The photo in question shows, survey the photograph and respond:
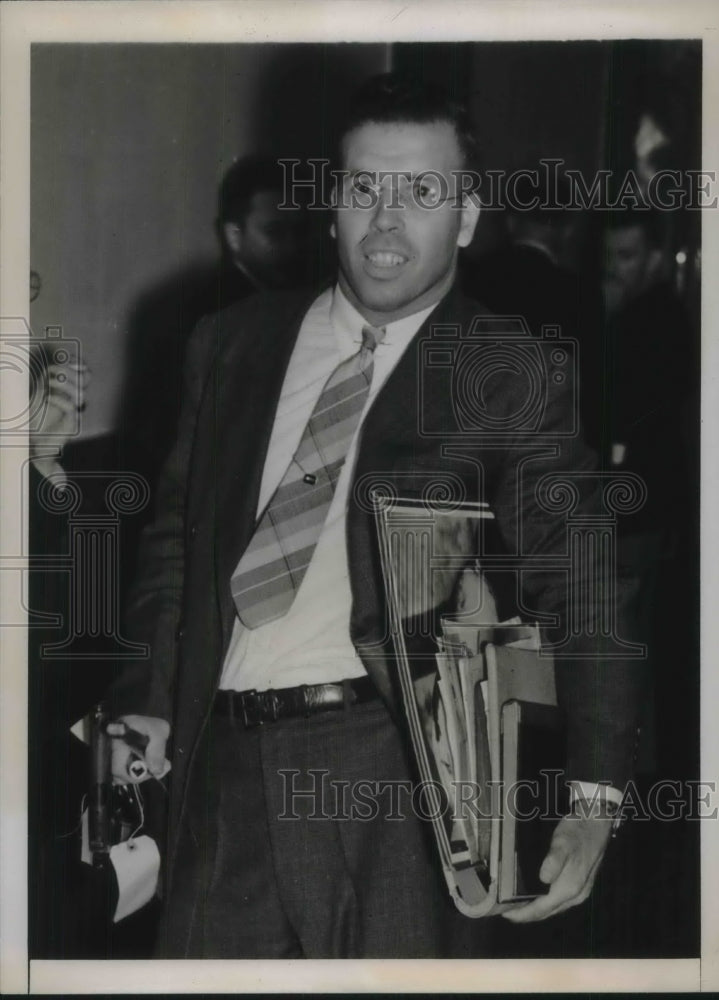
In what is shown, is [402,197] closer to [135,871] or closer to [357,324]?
[357,324]

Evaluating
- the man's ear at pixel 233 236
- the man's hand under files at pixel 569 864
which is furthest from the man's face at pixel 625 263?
the man's hand under files at pixel 569 864

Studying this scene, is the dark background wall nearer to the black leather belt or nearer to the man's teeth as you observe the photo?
the man's teeth

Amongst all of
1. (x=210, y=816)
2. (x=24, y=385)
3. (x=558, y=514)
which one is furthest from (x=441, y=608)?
(x=24, y=385)

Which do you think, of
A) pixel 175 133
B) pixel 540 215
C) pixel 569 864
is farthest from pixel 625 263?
pixel 569 864

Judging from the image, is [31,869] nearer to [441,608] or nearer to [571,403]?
[441,608]

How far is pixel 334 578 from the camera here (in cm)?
228

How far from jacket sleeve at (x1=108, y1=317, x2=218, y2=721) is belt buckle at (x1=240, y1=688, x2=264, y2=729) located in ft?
0.58

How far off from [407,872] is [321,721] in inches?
15.0

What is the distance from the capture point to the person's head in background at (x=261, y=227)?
233cm

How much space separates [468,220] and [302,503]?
0.71 metres

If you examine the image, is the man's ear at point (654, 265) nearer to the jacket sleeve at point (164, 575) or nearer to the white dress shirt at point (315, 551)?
the white dress shirt at point (315, 551)

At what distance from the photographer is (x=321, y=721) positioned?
2.27 m

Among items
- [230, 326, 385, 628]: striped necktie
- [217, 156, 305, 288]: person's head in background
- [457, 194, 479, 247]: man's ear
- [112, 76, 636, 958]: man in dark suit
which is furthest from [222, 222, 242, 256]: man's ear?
[457, 194, 479, 247]: man's ear

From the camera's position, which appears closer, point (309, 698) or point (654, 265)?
point (309, 698)
